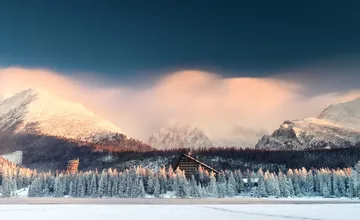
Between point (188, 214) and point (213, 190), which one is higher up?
point (213, 190)

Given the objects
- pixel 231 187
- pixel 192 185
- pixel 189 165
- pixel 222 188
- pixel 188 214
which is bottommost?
pixel 188 214

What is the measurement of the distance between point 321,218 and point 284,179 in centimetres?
7600

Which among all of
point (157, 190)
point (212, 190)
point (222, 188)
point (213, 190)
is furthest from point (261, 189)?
point (157, 190)

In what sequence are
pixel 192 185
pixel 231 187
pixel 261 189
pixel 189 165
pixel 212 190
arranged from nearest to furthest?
1. pixel 261 189
2. pixel 192 185
3. pixel 212 190
4. pixel 231 187
5. pixel 189 165

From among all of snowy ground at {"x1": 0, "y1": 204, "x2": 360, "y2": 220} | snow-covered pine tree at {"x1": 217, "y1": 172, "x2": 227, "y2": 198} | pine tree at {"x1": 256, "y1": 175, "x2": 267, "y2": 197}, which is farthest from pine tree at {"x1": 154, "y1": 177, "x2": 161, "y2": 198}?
snowy ground at {"x1": 0, "y1": 204, "x2": 360, "y2": 220}

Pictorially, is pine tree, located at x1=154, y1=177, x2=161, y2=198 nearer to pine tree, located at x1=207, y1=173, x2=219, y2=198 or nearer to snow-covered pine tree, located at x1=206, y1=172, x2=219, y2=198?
snow-covered pine tree, located at x1=206, y1=172, x2=219, y2=198

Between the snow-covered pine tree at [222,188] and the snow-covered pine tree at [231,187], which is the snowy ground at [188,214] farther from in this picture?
the snow-covered pine tree at [231,187]

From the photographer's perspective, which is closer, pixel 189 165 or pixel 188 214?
pixel 188 214

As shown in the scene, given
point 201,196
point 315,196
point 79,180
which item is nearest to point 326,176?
point 315,196

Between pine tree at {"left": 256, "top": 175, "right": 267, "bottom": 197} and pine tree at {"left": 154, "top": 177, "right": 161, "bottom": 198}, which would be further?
pine tree at {"left": 154, "top": 177, "right": 161, "bottom": 198}

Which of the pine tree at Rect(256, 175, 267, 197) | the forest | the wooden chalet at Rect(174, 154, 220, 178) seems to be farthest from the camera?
the wooden chalet at Rect(174, 154, 220, 178)

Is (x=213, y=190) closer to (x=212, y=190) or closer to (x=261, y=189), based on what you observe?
(x=212, y=190)

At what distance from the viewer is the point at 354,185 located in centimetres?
11056

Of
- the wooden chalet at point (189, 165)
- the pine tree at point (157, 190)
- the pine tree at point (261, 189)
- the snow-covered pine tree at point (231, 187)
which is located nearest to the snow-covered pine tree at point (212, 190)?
the snow-covered pine tree at point (231, 187)
